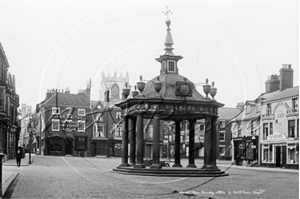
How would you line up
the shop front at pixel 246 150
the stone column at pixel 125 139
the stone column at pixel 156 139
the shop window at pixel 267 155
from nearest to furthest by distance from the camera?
the stone column at pixel 156 139
the stone column at pixel 125 139
the shop window at pixel 267 155
the shop front at pixel 246 150

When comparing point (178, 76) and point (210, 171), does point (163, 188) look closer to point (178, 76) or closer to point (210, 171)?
point (210, 171)

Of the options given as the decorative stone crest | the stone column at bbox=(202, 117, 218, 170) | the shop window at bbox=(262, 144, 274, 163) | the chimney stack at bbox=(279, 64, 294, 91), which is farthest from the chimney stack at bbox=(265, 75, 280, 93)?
the decorative stone crest

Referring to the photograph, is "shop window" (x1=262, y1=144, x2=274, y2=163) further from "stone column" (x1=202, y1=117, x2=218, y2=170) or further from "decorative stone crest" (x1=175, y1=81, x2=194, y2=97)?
"decorative stone crest" (x1=175, y1=81, x2=194, y2=97)

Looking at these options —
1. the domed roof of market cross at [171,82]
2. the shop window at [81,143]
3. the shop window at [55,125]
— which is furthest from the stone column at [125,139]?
the shop window at [81,143]

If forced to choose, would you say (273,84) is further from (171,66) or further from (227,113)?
(227,113)

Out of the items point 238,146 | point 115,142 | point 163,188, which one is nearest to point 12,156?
point 238,146

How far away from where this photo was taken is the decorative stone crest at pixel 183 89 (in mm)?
28391

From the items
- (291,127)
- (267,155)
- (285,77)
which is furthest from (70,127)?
(291,127)

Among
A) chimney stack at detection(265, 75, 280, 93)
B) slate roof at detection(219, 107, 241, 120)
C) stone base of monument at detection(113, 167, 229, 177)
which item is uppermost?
chimney stack at detection(265, 75, 280, 93)

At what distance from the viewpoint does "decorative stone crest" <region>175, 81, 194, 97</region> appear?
28.4 metres

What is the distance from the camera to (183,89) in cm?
2844

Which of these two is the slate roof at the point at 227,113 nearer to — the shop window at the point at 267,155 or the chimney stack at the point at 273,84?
the shop window at the point at 267,155

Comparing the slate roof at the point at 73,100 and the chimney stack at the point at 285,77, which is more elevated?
the slate roof at the point at 73,100

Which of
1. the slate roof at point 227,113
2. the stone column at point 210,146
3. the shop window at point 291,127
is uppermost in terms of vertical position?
the slate roof at point 227,113
